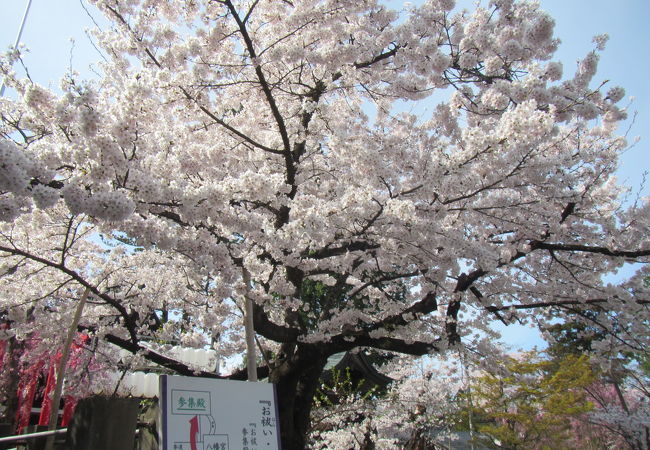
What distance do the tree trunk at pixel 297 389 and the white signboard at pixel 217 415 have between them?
254 centimetres

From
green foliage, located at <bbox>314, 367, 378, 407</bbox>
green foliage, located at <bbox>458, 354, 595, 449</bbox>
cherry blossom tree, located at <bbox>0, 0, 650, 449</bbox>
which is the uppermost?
cherry blossom tree, located at <bbox>0, 0, 650, 449</bbox>

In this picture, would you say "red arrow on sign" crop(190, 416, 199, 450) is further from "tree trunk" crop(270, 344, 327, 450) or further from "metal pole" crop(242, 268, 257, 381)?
"tree trunk" crop(270, 344, 327, 450)

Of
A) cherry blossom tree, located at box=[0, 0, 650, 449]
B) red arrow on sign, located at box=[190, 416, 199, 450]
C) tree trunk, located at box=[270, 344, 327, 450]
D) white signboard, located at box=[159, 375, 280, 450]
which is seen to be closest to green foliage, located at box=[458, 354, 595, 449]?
cherry blossom tree, located at box=[0, 0, 650, 449]

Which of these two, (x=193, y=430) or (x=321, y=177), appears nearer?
(x=193, y=430)

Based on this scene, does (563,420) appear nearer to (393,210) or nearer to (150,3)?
(393,210)

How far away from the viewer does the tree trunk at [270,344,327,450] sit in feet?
22.7

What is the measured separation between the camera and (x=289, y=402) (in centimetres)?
703

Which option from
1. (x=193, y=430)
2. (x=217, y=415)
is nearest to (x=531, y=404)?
(x=217, y=415)

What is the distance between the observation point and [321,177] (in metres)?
7.94

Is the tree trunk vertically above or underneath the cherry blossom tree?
underneath

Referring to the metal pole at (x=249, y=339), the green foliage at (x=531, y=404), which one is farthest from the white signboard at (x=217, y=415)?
the green foliage at (x=531, y=404)

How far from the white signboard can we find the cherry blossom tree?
1.15 m

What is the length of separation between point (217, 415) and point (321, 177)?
15.8 ft

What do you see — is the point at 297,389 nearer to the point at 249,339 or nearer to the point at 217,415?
the point at 249,339
